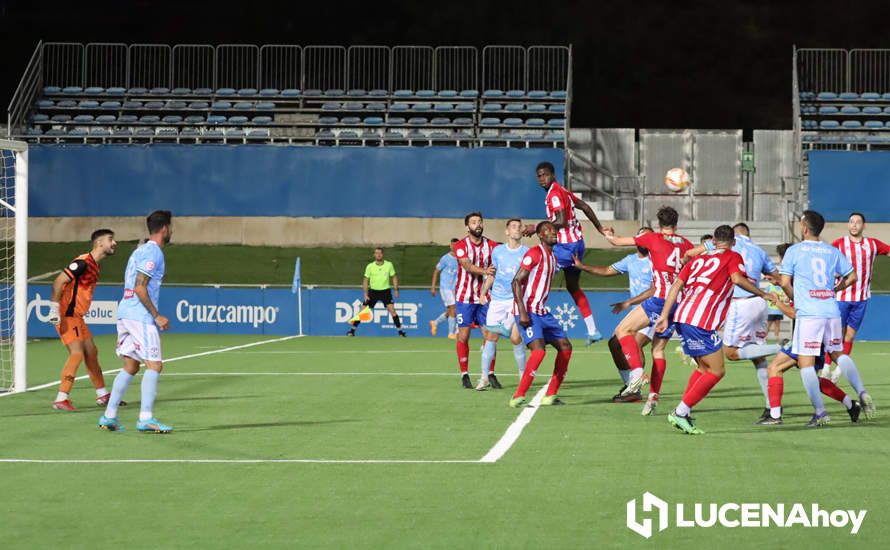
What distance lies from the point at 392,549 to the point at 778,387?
688 centimetres

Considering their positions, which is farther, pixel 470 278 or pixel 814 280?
pixel 470 278

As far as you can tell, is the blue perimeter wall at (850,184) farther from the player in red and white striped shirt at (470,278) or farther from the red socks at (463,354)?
the red socks at (463,354)

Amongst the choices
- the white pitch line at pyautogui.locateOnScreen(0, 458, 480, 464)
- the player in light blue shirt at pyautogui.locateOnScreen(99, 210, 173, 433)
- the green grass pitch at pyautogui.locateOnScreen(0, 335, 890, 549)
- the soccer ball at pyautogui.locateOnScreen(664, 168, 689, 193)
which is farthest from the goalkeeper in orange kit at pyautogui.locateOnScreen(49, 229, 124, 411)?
the soccer ball at pyautogui.locateOnScreen(664, 168, 689, 193)

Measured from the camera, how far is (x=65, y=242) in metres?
37.8

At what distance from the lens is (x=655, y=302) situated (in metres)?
14.5

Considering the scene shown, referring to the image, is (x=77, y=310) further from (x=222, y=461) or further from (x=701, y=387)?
(x=701, y=387)

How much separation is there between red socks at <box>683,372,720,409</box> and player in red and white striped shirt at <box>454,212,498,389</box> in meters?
5.19

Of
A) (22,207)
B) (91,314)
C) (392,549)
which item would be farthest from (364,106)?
(392,549)

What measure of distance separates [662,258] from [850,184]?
23894mm

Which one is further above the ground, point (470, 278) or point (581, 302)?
point (470, 278)

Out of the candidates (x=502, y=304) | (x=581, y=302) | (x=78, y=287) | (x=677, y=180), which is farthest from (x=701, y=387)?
(x=677, y=180)

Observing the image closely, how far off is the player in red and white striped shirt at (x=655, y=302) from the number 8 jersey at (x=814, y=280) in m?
1.65

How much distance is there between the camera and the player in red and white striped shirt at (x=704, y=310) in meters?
11.9

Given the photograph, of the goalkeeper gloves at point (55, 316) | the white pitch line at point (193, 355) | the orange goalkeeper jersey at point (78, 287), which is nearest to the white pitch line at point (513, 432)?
the orange goalkeeper jersey at point (78, 287)
